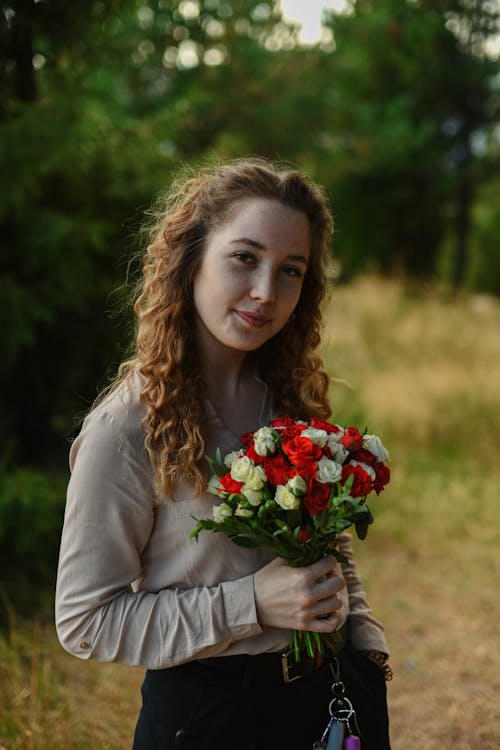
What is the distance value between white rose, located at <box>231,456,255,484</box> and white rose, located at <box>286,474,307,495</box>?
93 millimetres

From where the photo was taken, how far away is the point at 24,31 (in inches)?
173

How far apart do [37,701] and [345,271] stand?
58.3 ft

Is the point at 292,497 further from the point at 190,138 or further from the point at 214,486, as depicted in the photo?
the point at 190,138

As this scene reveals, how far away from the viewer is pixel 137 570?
5.45 ft

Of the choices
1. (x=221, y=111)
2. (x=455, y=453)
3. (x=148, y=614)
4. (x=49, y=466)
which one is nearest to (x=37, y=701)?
(x=148, y=614)

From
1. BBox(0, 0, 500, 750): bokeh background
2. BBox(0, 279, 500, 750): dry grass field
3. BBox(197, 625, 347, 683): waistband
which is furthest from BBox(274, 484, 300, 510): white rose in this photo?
BBox(0, 279, 500, 750): dry grass field

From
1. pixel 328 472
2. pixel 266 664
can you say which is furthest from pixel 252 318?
pixel 266 664

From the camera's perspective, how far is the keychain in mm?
1685

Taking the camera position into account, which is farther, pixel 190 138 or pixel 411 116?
pixel 411 116

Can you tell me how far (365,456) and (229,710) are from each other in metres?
0.64

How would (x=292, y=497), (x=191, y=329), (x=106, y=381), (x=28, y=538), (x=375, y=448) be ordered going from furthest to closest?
1. (x=106, y=381)
2. (x=28, y=538)
3. (x=191, y=329)
4. (x=375, y=448)
5. (x=292, y=497)

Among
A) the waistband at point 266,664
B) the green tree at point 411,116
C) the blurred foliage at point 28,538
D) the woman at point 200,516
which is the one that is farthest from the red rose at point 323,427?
the green tree at point 411,116

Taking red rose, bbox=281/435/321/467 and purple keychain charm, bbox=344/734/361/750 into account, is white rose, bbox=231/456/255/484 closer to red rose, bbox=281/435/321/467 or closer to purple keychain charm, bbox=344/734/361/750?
red rose, bbox=281/435/321/467

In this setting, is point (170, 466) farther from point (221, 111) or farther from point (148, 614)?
point (221, 111)
